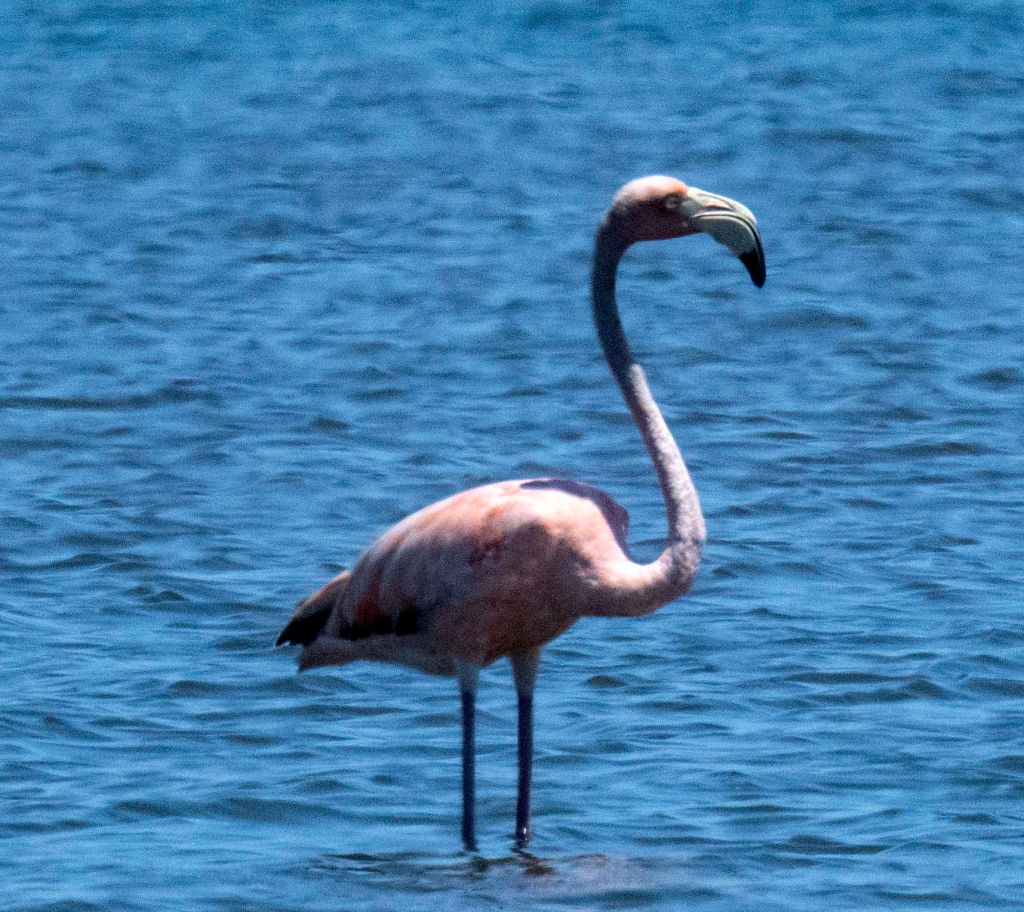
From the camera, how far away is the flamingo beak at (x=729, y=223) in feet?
21.1

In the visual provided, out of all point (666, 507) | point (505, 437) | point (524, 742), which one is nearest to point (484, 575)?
point (666, 507)

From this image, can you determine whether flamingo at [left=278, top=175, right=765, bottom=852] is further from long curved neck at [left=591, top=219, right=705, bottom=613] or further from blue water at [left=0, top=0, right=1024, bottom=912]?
blue water at [left=0, top=0, right=1024, bottom=912]

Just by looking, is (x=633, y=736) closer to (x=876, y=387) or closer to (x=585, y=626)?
(x=585, y=626)

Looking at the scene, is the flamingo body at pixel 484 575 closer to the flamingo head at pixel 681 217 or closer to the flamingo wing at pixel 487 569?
the flamingo wing at pixel 487 569

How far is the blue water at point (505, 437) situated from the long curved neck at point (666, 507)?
843mm

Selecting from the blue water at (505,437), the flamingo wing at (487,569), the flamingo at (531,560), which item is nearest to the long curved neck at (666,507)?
the flamingo at (531,560)

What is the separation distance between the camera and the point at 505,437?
12141 mm

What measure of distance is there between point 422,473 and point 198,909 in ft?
17.2

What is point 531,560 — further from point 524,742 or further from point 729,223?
point 729,223

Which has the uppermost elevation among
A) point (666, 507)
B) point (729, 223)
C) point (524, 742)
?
point (729, 223)

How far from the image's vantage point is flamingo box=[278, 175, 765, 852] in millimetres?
6426

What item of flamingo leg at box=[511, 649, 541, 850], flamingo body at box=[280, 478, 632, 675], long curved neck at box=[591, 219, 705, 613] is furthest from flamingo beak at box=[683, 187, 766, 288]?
flamingo leg at box=[511, 649, 541, 850]

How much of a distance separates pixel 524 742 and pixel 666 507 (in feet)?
3.27

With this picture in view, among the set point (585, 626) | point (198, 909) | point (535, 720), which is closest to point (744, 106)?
point (585, 626)
